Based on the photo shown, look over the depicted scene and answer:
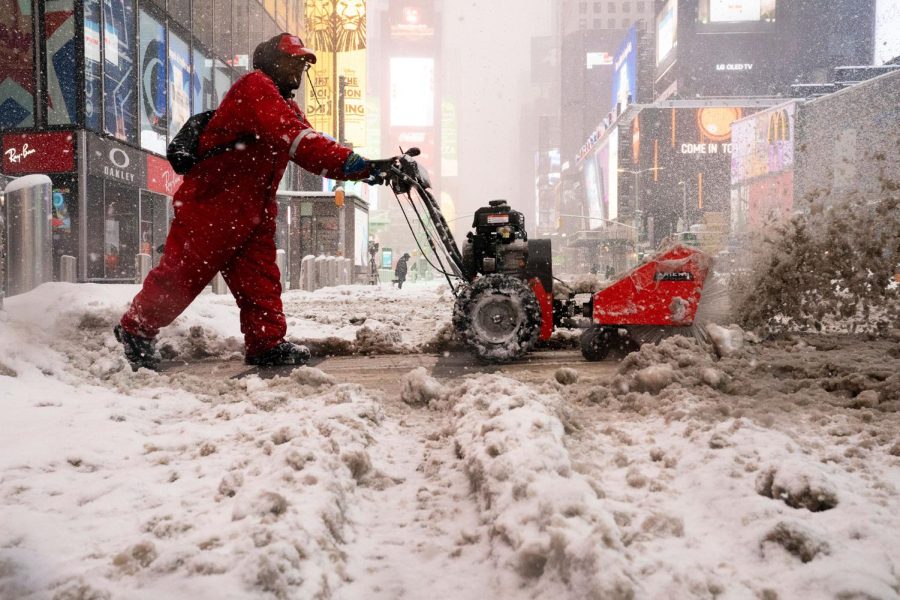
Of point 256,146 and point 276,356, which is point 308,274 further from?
point 256,146

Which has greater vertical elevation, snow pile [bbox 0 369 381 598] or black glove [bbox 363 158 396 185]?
black glove [bbox 363 158 396 185]

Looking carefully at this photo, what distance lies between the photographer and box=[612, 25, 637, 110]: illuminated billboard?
295 ft

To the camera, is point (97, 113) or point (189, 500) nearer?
point (189, 500)

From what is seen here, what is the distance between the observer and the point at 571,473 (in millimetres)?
2006

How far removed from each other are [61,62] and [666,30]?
268 ft

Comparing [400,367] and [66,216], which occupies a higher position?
[66,216]

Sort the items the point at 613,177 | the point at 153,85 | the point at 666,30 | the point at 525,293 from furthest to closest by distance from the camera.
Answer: the point at 666,30, the point at 613,177, the point at 153,85, the point at 525,293

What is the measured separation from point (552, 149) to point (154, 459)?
18627 centimetres

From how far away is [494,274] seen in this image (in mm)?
4773

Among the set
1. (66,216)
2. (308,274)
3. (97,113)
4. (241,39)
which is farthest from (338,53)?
(66,216)

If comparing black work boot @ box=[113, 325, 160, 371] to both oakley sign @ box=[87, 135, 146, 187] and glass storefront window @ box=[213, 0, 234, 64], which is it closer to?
oakley sign @ box=[87, 135, 146, 187]

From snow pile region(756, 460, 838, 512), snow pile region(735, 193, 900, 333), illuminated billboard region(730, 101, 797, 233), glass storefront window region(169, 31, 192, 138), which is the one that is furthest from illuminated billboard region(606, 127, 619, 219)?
snow pile region(756, 460, 838, 512)

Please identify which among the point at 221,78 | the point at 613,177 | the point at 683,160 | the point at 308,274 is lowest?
the point at 308,274

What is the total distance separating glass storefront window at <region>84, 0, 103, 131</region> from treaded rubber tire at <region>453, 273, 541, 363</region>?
1517cm
